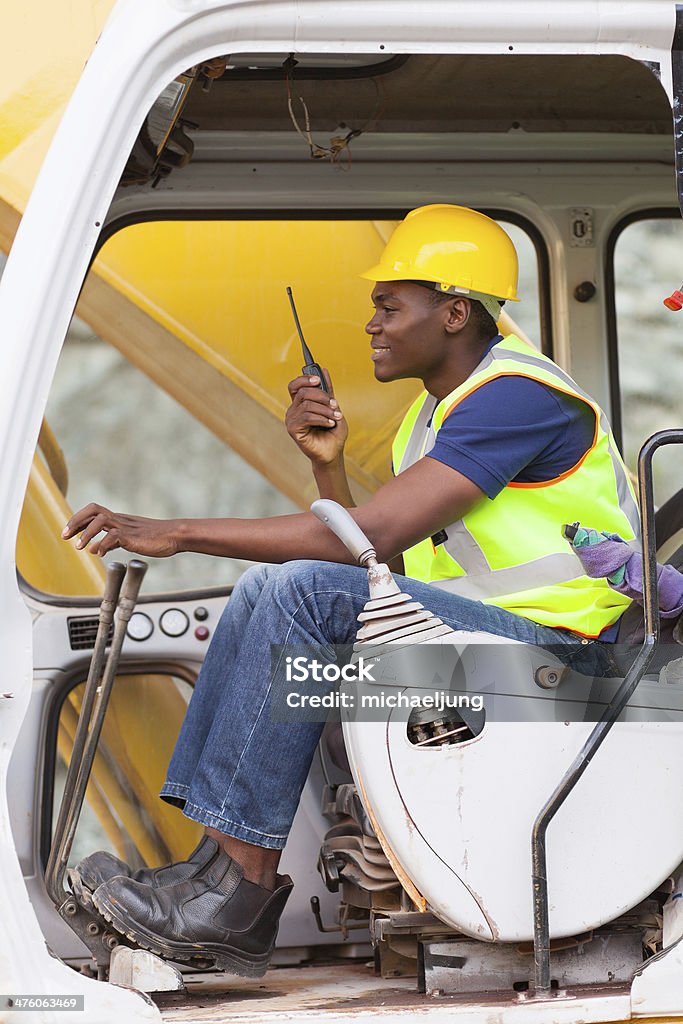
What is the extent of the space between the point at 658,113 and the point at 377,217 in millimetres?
777

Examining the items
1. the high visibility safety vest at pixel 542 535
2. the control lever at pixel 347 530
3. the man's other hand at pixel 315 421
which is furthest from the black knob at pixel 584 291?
the control lever at pixel 347 530

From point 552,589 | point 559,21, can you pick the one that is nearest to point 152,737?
point 552,589

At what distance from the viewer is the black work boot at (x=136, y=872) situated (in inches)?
94.6

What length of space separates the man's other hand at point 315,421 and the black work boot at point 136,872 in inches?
36.5

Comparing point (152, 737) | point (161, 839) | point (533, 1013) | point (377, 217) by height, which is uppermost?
point (377, 217)

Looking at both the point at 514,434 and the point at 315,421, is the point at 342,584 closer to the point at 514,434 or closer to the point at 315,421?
the point at 514,434

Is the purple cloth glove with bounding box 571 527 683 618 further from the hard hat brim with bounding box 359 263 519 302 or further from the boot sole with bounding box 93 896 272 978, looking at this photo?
the boot sole with bounding box 93 896 272 978

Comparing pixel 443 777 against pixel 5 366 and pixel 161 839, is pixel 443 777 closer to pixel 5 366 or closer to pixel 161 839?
pixel 5 366

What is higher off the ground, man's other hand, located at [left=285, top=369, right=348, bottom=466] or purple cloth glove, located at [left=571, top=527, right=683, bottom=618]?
man's other hand, located at [left=285, top=369, right=348, bottom=466]

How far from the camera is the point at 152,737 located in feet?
11.3

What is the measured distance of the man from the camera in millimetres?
2344

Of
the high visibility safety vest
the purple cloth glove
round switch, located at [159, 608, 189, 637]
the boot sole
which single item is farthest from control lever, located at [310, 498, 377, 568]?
round switch, located at [159, 608, 189, 637]

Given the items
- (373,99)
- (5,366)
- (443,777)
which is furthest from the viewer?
(373,99)

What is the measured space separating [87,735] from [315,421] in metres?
Answer: 0.87
